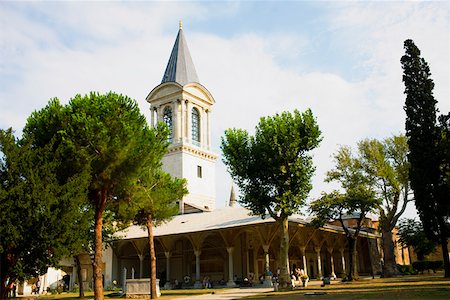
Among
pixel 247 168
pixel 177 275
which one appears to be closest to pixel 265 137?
pixel 247 168

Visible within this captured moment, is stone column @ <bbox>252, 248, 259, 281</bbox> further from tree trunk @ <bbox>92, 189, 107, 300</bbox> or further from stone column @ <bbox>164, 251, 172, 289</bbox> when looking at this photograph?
tree trunk @ <bbox>92, 189, 107, 300</bbox>

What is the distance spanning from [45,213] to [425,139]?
1887 centimetres

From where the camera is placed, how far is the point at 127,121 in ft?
62.4

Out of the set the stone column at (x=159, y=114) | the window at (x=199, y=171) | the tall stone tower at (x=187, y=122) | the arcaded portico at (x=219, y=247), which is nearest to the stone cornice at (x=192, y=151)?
the tall stone tower at (x=187, y=122)

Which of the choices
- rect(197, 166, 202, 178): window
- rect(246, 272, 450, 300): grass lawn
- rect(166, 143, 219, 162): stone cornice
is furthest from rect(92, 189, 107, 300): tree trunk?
rect(197, 166, 202, 178): window

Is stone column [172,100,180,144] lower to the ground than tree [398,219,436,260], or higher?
higher

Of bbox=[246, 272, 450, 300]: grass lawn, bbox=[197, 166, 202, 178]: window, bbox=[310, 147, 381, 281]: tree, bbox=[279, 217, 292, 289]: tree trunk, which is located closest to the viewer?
bbox=[246, 272, 450, 300]: grass lawn

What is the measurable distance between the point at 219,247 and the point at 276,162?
13.2 meters

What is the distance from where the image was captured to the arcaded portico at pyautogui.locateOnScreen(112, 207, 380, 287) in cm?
3062

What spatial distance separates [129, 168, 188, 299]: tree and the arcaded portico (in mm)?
5463

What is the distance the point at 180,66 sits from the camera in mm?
48188

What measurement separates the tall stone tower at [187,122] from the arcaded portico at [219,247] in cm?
582

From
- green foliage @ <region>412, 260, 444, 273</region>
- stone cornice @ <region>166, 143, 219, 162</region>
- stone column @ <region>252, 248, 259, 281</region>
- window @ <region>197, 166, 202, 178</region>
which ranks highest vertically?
Result: stone cornice @ <region>166, 143, 219, 162</region>

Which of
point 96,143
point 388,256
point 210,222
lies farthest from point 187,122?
point 96,143
